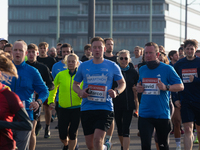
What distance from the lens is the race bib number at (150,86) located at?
19.5ft

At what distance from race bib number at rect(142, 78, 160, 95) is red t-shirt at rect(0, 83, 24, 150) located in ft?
9.75

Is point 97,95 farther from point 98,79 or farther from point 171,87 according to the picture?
point 171,87

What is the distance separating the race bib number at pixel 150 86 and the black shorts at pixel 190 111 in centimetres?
119

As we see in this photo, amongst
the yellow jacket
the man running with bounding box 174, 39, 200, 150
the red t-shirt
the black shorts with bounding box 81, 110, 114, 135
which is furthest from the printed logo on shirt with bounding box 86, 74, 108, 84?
the red t-shirt

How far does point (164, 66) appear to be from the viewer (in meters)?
6.03

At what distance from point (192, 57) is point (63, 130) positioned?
8.23 feet

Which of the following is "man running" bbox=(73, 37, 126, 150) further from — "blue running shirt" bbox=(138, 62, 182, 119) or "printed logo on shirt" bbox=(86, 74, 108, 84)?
"blue running shirt" bbox=(138, 62, 182, 119)

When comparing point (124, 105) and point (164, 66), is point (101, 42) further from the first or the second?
point (124, 105)

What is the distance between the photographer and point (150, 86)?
5992 millimetres

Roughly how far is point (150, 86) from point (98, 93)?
2.50 ft

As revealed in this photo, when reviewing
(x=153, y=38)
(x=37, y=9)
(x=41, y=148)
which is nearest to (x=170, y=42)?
(x=153, y=38)

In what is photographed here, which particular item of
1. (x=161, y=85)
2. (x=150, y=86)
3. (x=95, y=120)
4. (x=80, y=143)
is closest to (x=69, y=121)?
(x=95, y=120)

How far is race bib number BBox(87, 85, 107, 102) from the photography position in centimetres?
579

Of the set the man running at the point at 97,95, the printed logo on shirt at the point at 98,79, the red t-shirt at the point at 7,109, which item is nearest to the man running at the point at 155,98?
the man running at the point at 97,95
